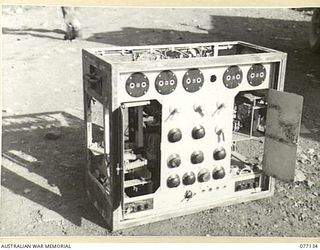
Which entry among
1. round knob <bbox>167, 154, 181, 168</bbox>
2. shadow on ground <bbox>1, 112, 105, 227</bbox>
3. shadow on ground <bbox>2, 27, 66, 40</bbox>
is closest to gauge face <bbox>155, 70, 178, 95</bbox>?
round knob <bbox>167, 154, 181, 168</bbox>

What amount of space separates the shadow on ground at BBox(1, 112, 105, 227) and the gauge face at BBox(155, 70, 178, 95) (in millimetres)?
1366

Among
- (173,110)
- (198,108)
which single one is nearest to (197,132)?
(198,108)

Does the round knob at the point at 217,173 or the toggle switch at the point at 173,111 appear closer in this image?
the toggle switch at the point at 173,111

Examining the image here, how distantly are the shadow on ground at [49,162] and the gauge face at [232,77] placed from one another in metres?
1.70

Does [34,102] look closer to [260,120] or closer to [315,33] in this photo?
[260,120]

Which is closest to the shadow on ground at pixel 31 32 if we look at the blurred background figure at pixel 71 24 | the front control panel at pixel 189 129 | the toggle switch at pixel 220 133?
the blurred background figure at pixel 71 24

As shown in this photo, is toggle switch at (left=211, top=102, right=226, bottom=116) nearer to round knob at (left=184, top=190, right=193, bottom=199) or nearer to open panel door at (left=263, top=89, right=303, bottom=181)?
open panel door at (left=263, top=89, right=303, bottom=181)

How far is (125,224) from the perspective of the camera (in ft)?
13.4

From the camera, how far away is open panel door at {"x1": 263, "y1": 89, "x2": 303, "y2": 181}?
4051 mm

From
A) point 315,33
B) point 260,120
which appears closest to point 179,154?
point 260,120

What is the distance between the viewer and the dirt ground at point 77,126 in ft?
14.0

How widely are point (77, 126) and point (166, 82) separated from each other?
2.99 meters

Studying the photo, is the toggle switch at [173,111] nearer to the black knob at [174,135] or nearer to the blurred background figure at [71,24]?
the black knob at [174,135]

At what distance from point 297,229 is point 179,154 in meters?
1.29
